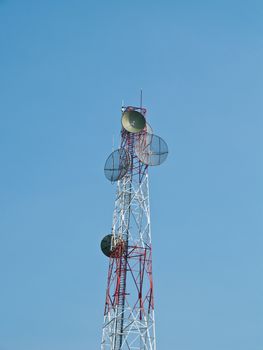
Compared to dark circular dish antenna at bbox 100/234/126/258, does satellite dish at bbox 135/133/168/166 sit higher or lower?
higher

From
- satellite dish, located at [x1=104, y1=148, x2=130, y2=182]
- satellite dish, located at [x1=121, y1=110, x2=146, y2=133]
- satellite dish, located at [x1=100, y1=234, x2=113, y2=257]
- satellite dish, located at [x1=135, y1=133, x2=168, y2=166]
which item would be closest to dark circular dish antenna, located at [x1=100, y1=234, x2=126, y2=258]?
satellite dish, located at [x1=100, y1=234, x2=113, y2=257]

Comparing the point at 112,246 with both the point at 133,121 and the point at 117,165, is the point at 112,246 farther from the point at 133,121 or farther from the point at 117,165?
the point at 133,121

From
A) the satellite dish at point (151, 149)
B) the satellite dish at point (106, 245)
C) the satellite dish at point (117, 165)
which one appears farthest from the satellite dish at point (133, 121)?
the satellite dish at point (106, 245)

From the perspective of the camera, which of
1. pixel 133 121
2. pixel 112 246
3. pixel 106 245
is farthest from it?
pixel 133 121

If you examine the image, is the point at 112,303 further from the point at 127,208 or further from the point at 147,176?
the point at 147,176

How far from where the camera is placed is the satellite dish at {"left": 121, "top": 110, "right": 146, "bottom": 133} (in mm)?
46875

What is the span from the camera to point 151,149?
155 feet

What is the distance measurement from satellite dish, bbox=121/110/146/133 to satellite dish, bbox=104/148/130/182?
189 cm

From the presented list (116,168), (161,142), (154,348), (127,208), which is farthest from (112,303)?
(161,142)

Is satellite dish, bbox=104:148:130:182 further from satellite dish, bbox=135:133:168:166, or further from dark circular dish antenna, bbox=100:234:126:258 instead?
dark circular dish antenna, bbox=100:234:126:258

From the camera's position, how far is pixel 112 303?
43.2m

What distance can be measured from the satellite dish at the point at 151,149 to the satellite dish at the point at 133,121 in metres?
0.92

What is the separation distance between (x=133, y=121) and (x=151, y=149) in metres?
2.56

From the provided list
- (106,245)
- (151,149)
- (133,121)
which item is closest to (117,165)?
(151,149)
